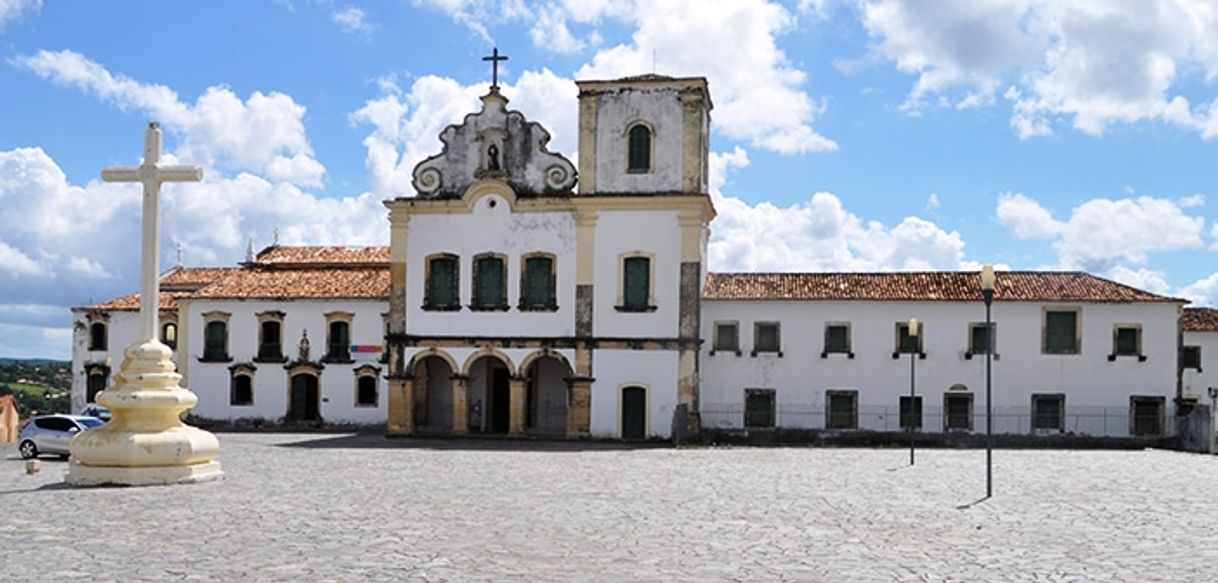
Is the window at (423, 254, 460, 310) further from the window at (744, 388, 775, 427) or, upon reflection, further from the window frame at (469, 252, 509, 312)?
the window at (744, 388, 775, 427)

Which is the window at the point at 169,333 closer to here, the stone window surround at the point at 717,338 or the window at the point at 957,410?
the stone window surround at the point at 717,338

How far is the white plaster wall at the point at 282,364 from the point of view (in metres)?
42.1

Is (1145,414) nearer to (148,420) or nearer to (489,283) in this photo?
(489,283)

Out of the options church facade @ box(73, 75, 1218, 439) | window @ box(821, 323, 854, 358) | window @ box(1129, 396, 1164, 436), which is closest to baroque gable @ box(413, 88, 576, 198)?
church facade @ box(73, 75, 1218, 439)

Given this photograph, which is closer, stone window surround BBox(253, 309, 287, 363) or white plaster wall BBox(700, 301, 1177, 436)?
white plaster wall BBox(700, 301, 1177, 436)

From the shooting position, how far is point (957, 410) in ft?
119

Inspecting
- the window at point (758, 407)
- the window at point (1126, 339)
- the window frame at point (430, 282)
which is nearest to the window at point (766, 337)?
the window at point (758, 407)

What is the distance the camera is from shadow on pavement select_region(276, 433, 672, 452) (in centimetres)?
3133

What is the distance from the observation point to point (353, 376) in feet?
138

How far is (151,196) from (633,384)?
1779 centimetres

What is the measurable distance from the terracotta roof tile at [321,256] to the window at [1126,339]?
86.9ft

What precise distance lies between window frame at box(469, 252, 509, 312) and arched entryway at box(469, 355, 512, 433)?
3.16m

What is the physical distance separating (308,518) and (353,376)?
27885mm

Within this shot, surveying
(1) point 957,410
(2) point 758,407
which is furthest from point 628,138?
(1) point 957,410
